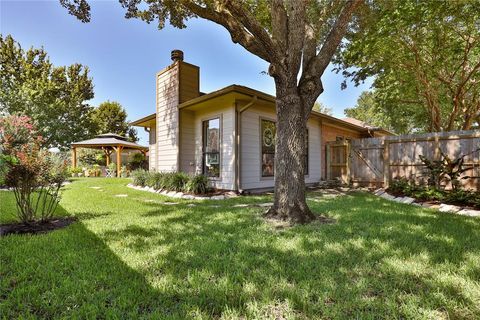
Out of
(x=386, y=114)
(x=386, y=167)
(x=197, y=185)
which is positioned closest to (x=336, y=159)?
(x=386, y=167)

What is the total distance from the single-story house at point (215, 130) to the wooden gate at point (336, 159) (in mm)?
1850

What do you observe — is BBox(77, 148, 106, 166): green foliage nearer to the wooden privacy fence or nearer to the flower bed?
the flower bed

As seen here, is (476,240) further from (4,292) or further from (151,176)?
(151,176)

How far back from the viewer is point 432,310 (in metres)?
1.62

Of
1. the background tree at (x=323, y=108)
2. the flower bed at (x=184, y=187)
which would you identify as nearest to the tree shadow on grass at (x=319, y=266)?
the flower bed at (x=184, y=187)

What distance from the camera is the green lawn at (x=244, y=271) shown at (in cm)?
166

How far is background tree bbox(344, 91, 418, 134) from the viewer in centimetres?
1492

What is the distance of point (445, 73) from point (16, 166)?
15347mm

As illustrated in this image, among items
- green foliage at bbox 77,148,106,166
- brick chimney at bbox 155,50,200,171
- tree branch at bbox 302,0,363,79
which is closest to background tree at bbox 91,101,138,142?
green foliage at bbox 77,148,106,166

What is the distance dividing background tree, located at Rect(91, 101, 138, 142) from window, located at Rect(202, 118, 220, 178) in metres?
17.6

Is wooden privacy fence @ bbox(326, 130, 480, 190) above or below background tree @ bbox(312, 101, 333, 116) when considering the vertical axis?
below

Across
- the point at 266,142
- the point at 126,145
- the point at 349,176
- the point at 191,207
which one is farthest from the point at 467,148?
the point at 126,145

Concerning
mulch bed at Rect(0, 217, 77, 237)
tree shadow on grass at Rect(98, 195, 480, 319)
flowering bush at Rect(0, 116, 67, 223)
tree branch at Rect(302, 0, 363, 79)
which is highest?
tree branch at Rect(302, 0, 363, 79)

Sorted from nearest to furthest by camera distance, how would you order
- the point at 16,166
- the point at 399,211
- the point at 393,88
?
the point at 16,166 → the point at 399,211 → the point at 393,88
